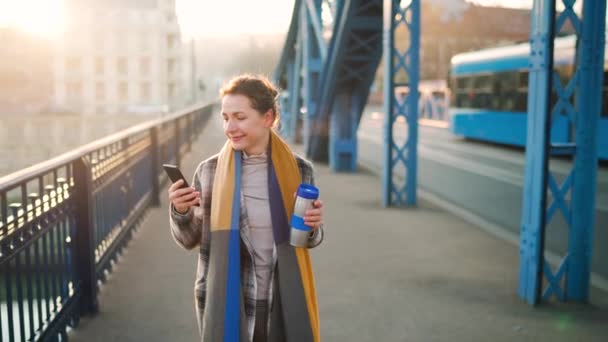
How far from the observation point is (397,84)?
9938mm

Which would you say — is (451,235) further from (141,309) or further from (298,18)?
(298,18)

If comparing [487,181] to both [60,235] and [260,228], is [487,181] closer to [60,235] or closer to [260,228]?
[60,235]

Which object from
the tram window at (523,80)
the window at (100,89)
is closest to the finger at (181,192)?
the tram window at (523,80)

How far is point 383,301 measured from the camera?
17.5 feet

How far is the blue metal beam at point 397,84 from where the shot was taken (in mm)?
9508

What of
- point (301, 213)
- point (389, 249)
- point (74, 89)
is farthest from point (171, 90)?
point (301, 213)

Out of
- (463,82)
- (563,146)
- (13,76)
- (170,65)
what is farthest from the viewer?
(170,65)

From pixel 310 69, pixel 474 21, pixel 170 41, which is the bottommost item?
pixel 310 69

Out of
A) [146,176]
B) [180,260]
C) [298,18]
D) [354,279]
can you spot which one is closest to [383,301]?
[354,279]

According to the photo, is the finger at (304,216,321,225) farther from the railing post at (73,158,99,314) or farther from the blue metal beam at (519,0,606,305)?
the blue metal beam at (519,0,606,305)

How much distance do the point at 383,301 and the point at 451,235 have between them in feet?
9.06

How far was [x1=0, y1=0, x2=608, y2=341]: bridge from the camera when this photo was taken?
14.1ft

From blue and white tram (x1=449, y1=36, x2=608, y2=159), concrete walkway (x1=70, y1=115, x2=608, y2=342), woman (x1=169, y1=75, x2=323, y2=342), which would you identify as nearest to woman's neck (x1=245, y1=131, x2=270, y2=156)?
woman (x1=169, y1=75, x2=323, y2=342)

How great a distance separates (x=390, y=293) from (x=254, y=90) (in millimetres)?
3297
